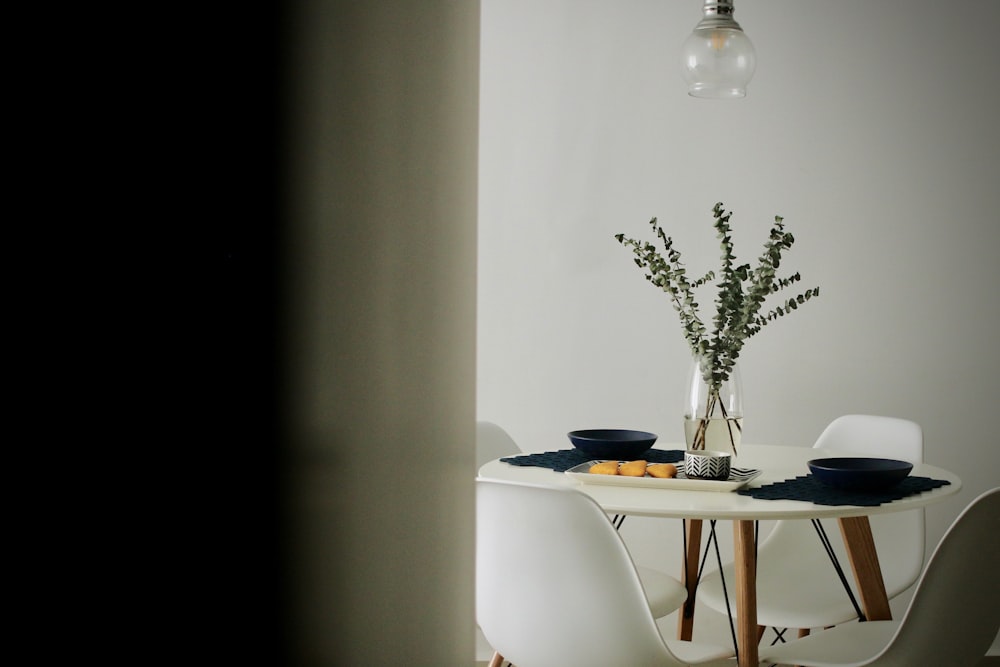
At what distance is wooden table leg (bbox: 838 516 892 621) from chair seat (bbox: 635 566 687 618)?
411 millimetres

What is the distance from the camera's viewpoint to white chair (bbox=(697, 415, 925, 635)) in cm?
224

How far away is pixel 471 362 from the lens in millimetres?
222

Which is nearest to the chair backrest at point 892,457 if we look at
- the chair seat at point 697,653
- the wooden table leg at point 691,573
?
the wooden table leg at point 691,573

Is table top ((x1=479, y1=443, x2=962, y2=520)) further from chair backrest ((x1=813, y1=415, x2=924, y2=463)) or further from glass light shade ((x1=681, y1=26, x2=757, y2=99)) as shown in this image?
glass light shade ((x1=681, y1=26, x2=757, y2=99))

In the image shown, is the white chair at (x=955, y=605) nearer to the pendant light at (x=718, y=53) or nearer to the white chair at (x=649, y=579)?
the white chair at (x=649, y=579)

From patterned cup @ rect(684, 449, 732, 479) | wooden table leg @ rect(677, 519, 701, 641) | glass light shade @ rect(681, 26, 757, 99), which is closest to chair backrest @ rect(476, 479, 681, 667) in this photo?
patterned cup @ rect(684, 449, 732, 479)

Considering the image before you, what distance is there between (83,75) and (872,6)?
346 centimetres

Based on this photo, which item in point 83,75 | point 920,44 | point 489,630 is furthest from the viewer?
point 920,44

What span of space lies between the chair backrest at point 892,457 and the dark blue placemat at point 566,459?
1.98 ft

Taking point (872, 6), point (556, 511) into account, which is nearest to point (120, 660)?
point (556, 511)

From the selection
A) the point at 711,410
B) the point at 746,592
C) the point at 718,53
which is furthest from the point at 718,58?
the point at 746,592

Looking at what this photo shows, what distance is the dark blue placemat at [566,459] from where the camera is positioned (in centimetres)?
213

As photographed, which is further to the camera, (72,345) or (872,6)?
(872,6)

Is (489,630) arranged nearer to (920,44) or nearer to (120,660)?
(120,660)
